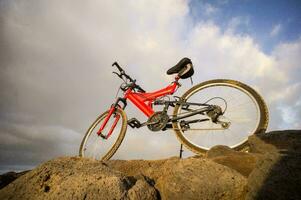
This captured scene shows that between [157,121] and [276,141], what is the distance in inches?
114

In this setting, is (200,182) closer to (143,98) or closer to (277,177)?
(277,177)

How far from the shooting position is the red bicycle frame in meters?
6.60

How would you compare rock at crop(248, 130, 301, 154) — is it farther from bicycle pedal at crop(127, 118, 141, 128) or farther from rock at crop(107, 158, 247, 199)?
bicycle pedal at crop(127, 118, 141, 128)

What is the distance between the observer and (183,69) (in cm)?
637

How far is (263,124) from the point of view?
5.02m

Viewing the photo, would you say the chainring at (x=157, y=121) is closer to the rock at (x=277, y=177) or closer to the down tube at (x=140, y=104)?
the down tube at (x=140, y=104)

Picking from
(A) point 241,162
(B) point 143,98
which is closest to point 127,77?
(B) point 143,98

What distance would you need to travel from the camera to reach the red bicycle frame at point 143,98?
6.60m

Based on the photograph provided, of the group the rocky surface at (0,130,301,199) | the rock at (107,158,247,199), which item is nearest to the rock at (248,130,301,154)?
the rocky surface at (0,130,301,199)

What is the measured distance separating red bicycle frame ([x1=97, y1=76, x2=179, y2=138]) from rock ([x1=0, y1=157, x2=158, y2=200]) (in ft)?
11.5

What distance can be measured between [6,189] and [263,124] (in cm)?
472

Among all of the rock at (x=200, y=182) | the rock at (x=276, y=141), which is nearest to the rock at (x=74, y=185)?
the rock at (x=200, y=182)

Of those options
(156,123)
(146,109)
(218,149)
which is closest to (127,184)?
(218,149)

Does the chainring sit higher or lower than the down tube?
lower
